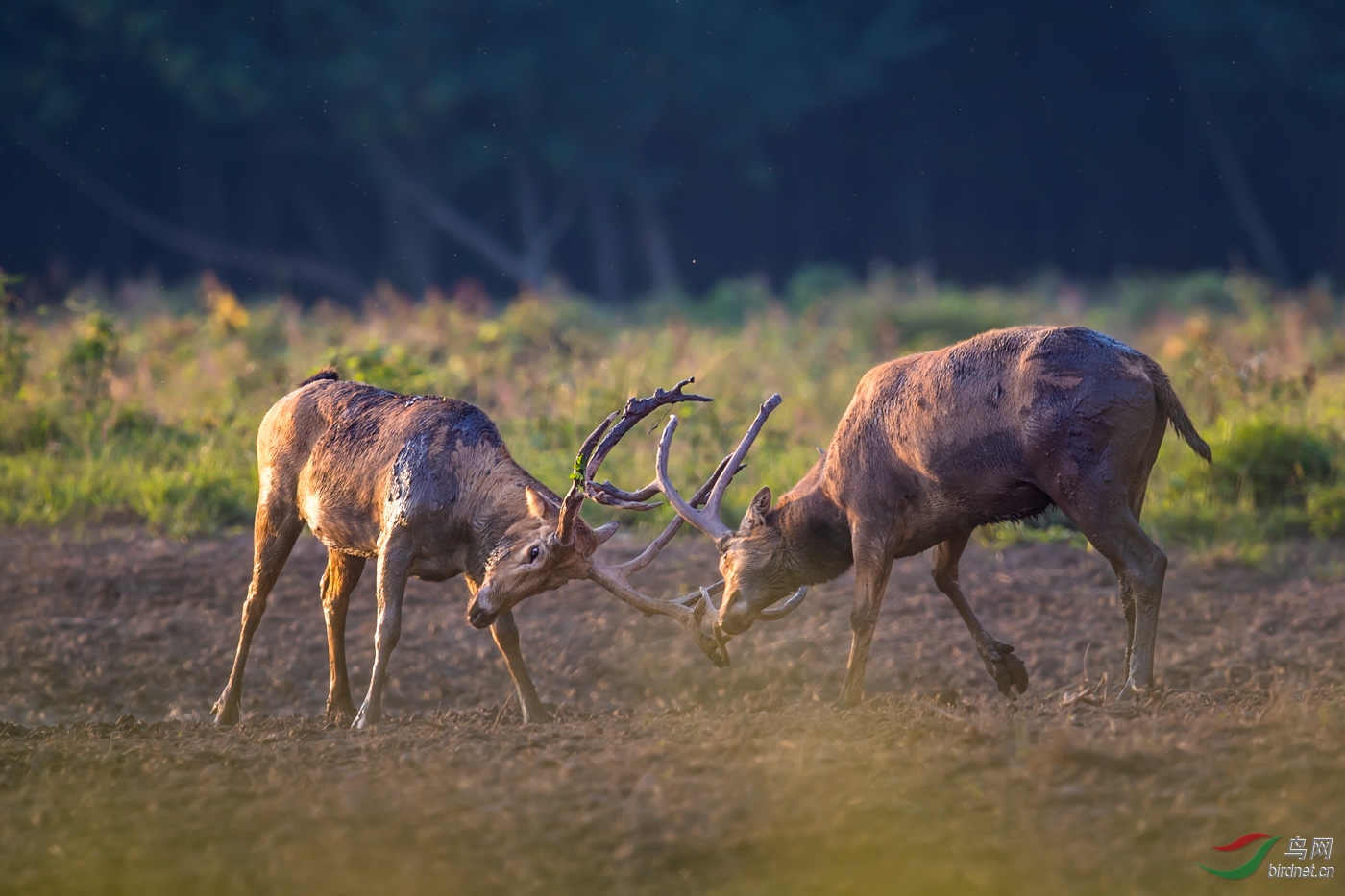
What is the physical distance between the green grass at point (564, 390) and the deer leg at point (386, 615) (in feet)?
12.9

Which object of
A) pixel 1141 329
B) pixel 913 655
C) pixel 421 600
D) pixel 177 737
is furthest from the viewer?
pixel 1141 329

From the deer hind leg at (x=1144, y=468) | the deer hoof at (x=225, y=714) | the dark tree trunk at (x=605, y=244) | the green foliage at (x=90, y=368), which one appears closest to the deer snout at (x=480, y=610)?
the deer hoof at (x=225, y=714)

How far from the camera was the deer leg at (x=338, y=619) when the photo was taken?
7.59 meters

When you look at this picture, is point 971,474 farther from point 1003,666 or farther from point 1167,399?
point 1003,666

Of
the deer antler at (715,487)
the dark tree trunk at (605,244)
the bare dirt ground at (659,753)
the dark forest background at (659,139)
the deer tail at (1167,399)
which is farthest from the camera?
the dark tree trunk at (605,244)

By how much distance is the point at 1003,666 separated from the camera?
773cm

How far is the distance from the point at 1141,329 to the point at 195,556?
13.6 m

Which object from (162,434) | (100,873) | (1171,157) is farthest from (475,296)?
(1171,157)

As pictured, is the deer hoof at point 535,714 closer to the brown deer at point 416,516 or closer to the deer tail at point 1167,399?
the brown deer at point 416,516

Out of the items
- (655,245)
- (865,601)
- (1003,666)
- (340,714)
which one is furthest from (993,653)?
(655,245)

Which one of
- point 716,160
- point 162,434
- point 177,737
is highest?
point 716,160

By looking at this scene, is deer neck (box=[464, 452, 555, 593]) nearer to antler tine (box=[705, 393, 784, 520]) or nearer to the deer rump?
antler tine (box=[705, 393, 784, 520])

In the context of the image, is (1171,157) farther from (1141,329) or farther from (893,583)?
(893,583)

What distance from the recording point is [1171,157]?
3359cm
